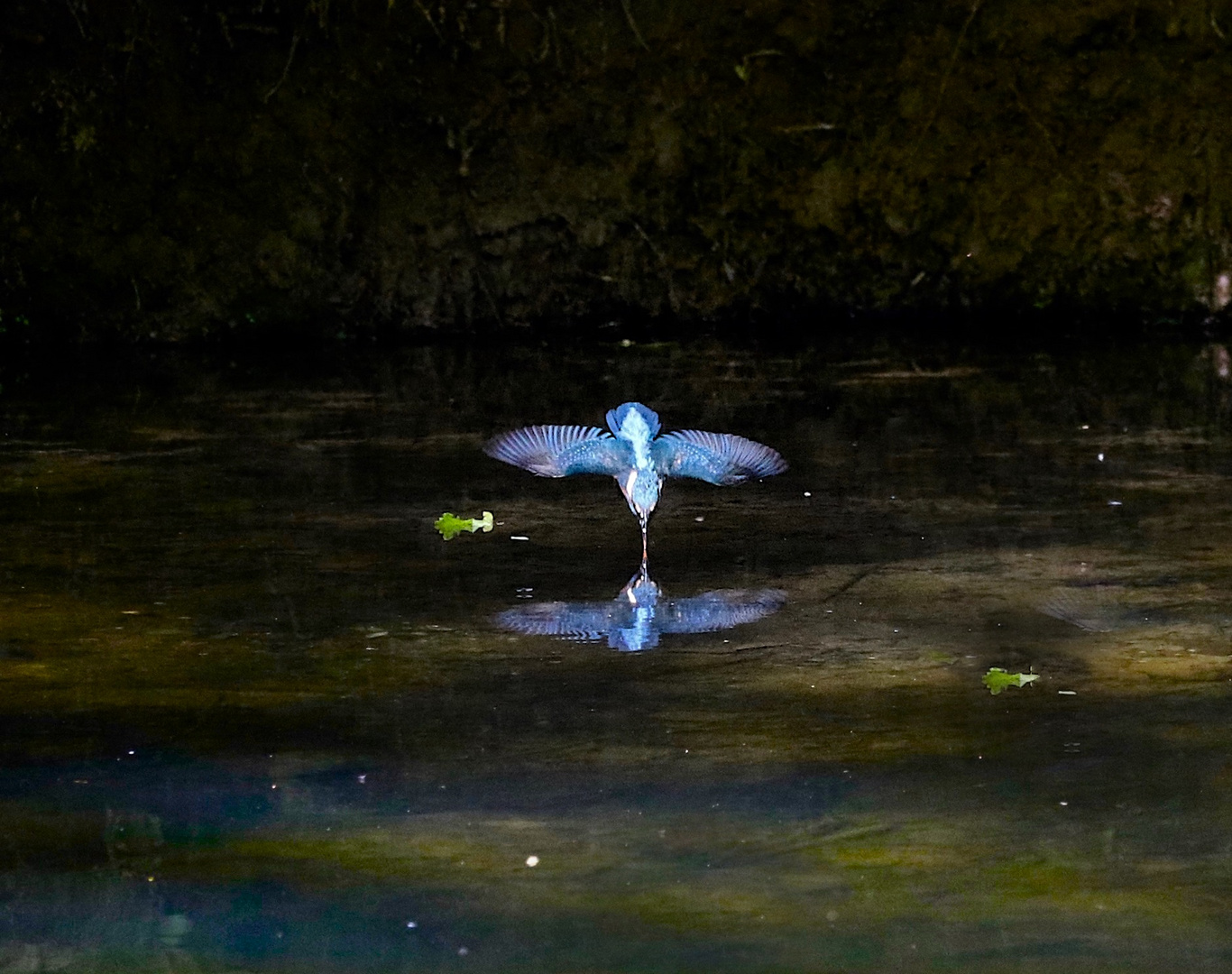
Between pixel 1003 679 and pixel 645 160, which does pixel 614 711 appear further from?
pixel 645 160

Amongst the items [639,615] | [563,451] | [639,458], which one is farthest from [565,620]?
[563,451]

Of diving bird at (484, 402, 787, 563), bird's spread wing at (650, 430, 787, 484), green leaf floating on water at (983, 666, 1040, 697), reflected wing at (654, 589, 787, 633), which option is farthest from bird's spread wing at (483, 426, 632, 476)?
green leaf floating on water at (983, 666, 1040, 697)

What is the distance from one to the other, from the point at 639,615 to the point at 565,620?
24cm

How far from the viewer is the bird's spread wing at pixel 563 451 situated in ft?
22.7

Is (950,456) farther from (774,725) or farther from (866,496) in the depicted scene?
(774,725)

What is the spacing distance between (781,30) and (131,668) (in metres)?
9.86

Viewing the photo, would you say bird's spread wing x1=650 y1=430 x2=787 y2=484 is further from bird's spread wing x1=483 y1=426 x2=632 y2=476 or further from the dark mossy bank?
the dark mossy bank

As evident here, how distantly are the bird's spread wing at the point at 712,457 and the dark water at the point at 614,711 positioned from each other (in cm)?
30

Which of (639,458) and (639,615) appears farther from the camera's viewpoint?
(639,458)

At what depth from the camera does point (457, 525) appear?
308 inches

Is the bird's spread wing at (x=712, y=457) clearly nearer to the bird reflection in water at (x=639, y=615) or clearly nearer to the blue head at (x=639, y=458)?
the blue head at (x=639, y=458)

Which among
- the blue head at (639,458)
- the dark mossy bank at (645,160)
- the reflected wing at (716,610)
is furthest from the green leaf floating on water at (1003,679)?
the dark mossy bank at (645,160)

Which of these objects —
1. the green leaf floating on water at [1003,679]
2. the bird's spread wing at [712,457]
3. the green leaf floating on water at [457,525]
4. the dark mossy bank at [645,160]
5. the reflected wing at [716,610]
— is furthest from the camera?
the dark mossy bank at [645,160]

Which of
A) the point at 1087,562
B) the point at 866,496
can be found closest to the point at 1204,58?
the point at 866,496
